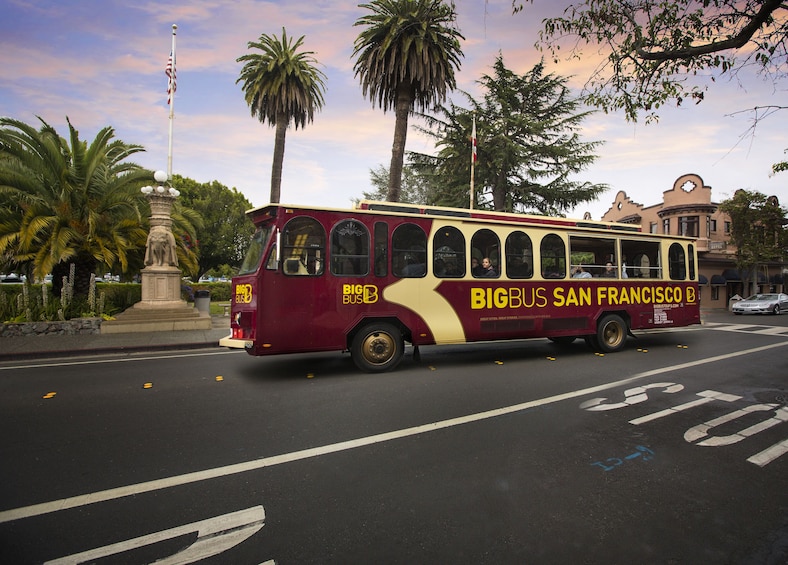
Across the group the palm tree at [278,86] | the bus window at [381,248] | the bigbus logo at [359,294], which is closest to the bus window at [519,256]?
the bus window at [381,248]

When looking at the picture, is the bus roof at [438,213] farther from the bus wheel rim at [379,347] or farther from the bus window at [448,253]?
the bus wheel rim at [379,347]

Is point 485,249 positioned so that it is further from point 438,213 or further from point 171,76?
point 171,76

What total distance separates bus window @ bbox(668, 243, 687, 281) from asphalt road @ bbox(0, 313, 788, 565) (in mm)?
4150

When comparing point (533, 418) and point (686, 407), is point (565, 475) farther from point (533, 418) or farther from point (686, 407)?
point (686, 407)

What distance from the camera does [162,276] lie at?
14.4 meters

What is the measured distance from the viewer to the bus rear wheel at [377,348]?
24.0 feet

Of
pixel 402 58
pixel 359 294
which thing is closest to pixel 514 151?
pixel 402 58

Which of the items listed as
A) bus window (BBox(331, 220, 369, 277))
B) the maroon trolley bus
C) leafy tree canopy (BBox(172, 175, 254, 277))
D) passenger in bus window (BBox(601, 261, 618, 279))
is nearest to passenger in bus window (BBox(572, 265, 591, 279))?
the maroon trolley bus

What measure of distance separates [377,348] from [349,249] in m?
1.88

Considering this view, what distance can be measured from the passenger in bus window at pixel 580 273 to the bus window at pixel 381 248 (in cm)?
→ 458

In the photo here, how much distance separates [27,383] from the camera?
6672 mm

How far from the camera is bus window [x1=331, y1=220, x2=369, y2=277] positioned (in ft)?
23.8

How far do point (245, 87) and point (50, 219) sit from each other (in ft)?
55.2

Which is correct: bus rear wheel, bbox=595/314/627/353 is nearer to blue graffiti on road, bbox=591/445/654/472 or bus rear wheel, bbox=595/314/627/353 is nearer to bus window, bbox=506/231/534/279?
bus window, bbox=506/231/534/279
